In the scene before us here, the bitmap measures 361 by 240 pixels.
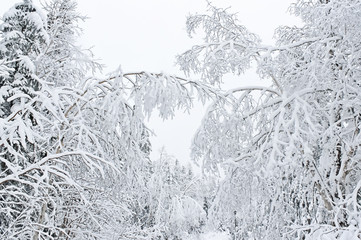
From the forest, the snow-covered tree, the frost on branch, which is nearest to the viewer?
the forest

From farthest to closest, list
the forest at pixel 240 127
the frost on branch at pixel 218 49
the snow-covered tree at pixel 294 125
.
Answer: the frost on branch at pixel 218 49 → the snow-covered tree at pixel 294 125 → the forest at pixel 240 127

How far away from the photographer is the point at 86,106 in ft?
14.6

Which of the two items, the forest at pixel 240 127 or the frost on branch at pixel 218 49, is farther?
the frost on branch at pixel 218 49

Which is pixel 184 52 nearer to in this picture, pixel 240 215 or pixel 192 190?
pixel 240 215

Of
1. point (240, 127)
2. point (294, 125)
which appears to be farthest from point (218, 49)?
point (294, 125)

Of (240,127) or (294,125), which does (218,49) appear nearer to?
(240,127)

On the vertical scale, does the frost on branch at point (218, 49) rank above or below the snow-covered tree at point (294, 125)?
above

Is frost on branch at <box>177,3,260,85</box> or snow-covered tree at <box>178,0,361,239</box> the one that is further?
frost on branch at <box>177,3,260,85</box>

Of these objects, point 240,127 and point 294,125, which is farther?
point 240,127

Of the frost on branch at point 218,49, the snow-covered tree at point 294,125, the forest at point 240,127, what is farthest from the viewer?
the frost on branch at point 218,49

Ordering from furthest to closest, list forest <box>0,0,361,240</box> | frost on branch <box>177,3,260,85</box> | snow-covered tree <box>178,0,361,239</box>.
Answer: frost on branch <box>177,3,260,85</box> → snow-covered tree <box>178,0,361,239</box> → forest <box>0,0,361,240</box>

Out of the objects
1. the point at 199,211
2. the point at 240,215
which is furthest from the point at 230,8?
the point at 199,211

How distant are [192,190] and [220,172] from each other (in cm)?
1728

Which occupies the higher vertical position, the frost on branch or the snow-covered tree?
the frost on branch
